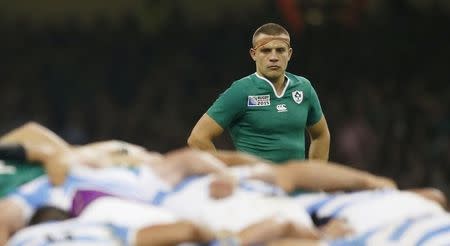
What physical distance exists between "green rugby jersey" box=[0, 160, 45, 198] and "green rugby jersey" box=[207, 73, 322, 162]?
2.16 ft

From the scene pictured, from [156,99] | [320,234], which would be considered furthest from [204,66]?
[320,234]

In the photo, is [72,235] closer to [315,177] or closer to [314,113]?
[315,177]

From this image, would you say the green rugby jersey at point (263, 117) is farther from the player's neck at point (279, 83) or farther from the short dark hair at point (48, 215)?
the short dark hair at point (48, 215)

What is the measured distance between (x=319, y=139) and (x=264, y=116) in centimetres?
16

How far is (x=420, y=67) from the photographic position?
6.03m

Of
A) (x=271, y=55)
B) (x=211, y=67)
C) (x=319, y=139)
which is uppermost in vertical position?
(x=271, y=55)

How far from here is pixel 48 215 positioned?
4.83 ft

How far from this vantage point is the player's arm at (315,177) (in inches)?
56.6

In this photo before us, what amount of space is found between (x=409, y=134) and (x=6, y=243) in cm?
434

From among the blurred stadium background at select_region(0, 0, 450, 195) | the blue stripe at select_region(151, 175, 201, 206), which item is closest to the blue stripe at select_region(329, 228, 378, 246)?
the blue stripe at select_region(151, 175, 201, 206)

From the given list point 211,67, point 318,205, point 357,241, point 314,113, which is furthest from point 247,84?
point 211,67

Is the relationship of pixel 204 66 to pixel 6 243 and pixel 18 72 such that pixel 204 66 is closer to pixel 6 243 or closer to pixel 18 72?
pixel 18 72

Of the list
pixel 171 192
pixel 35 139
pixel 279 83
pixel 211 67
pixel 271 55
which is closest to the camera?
pixel 171 192

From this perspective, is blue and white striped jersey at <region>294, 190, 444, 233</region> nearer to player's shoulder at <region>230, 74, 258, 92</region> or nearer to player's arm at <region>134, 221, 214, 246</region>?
player's arm at <region>134, 221, 214, 246</region>
